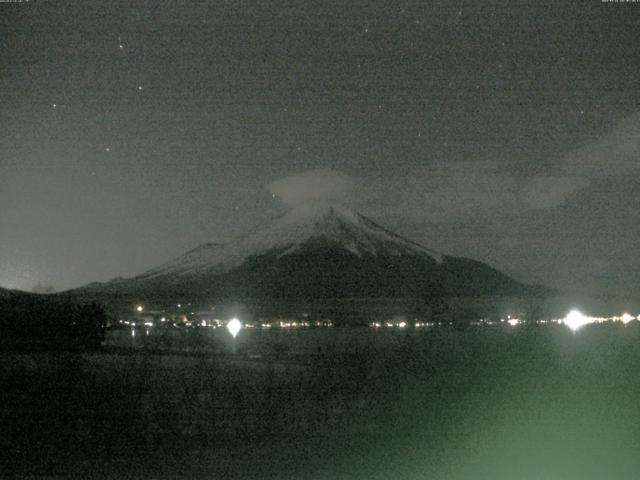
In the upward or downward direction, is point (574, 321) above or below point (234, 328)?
below

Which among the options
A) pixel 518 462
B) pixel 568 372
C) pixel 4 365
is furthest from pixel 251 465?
pixel 4 365

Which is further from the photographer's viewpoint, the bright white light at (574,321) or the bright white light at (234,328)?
the bright white light at (574,321)

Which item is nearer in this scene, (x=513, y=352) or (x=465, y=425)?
(x=465, y=425)

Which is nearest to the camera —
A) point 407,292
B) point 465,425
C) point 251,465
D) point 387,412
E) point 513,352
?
point 251,465

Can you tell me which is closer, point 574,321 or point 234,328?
point 234,328

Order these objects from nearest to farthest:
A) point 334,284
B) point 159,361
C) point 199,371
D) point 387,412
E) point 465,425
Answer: point 465,425, point 387,412, point 199,371, point 159,361, point 334,284

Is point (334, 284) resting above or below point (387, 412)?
above

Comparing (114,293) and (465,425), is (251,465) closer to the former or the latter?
(465,425)

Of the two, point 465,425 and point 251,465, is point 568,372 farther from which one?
point 251,465

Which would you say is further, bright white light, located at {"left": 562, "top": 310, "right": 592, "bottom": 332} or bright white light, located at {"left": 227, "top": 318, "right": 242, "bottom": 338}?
bright white light, located at {"left": 562, "top": 310, "right": 592, "bottom": 332}
